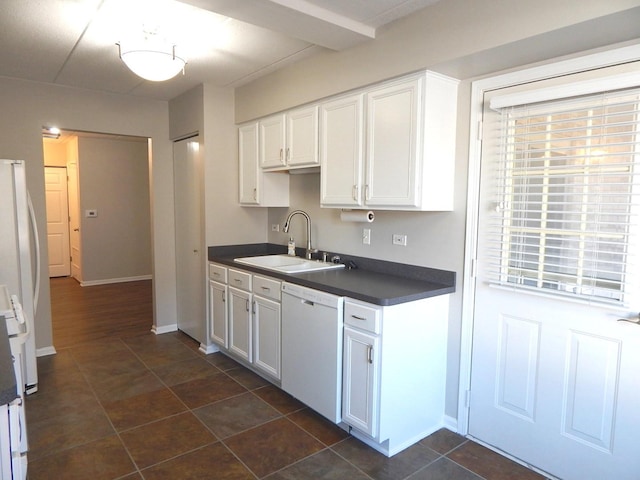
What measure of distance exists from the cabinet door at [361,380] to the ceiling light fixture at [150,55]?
1.76 m

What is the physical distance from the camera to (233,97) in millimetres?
3945

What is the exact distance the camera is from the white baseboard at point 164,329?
14.7 ft

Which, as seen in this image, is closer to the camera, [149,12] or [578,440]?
[578,440]

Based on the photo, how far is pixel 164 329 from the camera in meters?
4.51

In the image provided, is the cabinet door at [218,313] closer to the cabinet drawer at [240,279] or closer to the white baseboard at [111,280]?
the cabinet drawer at [240,279]

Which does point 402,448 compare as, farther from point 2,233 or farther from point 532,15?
point 2,233

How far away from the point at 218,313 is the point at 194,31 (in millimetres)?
2254

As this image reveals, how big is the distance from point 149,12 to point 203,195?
5.64ft

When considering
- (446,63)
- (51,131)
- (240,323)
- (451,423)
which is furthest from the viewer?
(51,131)

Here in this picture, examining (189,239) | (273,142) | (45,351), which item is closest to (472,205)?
(273,142)

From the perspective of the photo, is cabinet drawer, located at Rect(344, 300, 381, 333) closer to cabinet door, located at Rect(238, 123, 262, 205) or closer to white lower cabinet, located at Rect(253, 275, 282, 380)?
white lower cabinet, located at Rect(253, 275, 282, 380)

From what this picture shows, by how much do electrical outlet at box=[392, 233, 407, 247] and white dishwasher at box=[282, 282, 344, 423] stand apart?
2.17ft

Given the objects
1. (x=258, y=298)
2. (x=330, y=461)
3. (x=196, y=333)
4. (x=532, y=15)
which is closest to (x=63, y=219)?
(x=196, y=333)

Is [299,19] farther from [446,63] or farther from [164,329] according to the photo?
[164,329]
